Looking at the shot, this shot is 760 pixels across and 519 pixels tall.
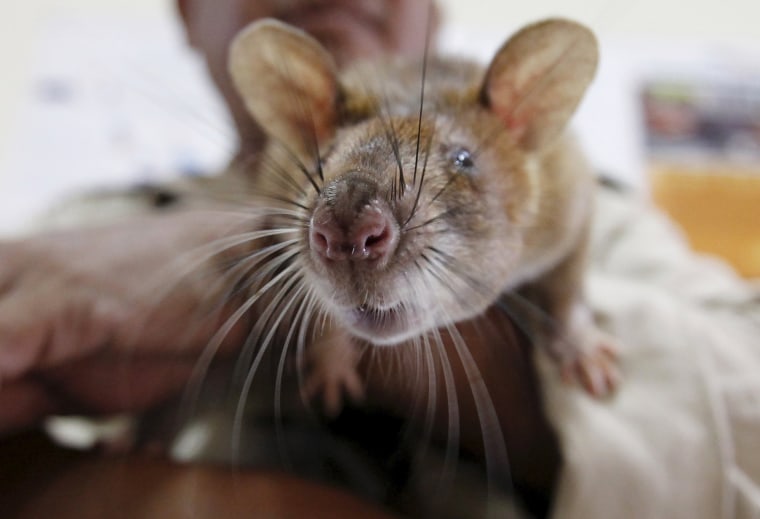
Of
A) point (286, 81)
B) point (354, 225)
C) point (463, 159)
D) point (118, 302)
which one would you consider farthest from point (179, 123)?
point (354, 225)

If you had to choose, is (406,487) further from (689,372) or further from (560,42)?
(560,42)

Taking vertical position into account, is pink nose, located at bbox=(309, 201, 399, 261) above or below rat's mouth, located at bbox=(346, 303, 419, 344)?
above

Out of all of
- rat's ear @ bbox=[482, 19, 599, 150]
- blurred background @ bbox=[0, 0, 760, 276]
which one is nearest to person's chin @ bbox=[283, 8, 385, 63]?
rat's ear @ bbox=[482, 19, 599, 150]

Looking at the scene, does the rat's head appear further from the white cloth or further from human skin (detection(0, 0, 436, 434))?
the white cloth

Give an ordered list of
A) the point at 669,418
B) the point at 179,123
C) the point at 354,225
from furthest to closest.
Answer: the point at 179,123, the point at 669,418, the point at 354,225

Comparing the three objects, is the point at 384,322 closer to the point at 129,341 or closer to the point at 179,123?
the point at 129,341

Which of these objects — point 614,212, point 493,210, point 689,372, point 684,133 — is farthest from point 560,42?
point 684,133

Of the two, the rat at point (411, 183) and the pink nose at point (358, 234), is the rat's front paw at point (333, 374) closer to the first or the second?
the rat at point (411, 183)
